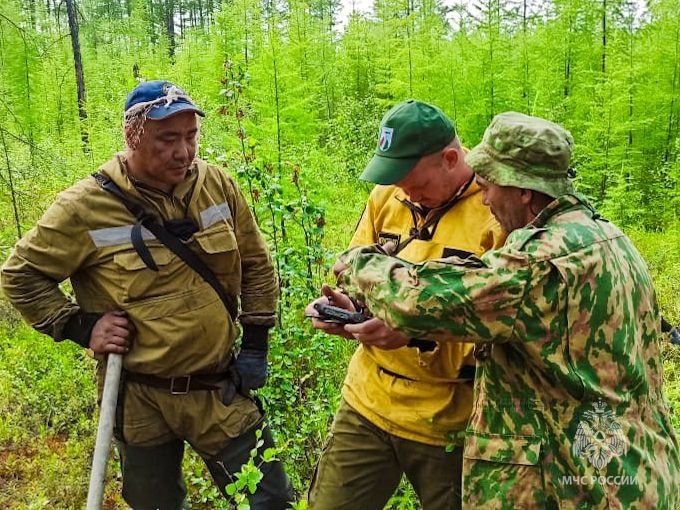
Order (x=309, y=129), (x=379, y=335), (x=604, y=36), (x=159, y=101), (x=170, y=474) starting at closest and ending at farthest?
1. (x=379, y=335)
2. (x=159, y=101)
3. (x=170, y=474)
4. (x=604, y=36)
5. (x=309, y=129)

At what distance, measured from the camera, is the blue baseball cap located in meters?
2.62

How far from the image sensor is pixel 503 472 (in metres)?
1.84

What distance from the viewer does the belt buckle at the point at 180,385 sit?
9.09 feet

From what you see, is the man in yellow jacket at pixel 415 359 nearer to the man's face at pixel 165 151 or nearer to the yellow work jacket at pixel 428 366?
the yellow work jacket at pixel 428 366

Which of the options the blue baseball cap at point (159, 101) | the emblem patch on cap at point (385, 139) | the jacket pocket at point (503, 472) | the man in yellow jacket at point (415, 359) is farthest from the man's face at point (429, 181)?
the blue baseball cap at point (159, 101)

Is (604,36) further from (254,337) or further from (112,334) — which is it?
(112,334)

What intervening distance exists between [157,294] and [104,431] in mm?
613

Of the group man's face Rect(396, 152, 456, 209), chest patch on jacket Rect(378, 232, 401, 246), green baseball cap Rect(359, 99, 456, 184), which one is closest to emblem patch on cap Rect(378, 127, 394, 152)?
green baseball cap Rect(359, 99, 456, 184)

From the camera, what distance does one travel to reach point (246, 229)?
120 inches

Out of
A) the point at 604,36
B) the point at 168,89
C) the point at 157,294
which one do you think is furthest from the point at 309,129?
the point at 157,294

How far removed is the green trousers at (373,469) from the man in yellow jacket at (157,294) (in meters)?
0.37

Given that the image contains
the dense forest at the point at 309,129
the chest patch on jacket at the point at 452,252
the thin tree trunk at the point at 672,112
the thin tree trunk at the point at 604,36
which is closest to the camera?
the chest patch on jacket at the point at 452,252

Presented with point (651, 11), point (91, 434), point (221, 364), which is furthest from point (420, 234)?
Answer: point (651, 11)

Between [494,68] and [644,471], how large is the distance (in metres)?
10.8
